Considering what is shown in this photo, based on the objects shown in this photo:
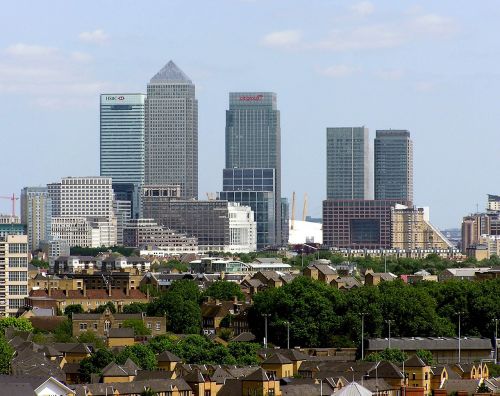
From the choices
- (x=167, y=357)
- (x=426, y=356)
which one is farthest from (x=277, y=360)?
(x=426, y=356)

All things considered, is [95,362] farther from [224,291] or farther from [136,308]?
[224,291]

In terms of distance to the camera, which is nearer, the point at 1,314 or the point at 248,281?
the point at 1,314

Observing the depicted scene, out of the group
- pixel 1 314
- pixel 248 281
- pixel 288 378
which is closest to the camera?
pixel 288 378

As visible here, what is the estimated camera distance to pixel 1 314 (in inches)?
5832

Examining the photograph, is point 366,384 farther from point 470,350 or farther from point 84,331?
point 84,331

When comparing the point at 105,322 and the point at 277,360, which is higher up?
the point at 105,322

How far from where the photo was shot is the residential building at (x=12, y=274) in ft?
489

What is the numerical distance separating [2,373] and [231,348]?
65.0ft

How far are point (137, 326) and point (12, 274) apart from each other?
21999 mm

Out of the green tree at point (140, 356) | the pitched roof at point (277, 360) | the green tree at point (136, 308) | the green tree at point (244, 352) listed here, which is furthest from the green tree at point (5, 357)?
the green tree at point (136, 308)

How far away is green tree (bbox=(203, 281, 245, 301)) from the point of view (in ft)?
518

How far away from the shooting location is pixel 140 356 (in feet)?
349

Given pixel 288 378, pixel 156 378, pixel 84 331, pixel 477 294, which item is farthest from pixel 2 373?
pixel 477 294

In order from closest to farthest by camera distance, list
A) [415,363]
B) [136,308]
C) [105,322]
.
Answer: [415,363]
[105,322]
[136,308]
